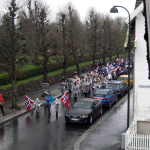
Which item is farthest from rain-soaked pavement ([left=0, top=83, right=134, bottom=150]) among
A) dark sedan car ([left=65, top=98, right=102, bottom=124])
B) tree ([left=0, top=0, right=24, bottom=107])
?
tree ([left=0, top=0, right=24, bottom=107])

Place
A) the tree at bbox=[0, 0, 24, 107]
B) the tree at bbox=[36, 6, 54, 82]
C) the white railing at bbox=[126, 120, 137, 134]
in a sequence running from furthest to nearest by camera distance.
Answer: the tree at bbox=[36, 6, 54, 82] < the tree at bbox=[0, 0, 24, 107] < the white railing at bbox=[126, 120, 137, 134]

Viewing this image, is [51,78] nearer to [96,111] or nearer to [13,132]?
[96,111]

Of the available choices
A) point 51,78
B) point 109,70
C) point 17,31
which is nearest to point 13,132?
point 17,31

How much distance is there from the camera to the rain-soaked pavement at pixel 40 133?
12.4 meters

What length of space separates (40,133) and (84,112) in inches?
127

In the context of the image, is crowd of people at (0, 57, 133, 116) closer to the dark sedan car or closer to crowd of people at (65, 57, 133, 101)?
crowd of people at (65, 57, 133, 101)

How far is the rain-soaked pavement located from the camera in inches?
488

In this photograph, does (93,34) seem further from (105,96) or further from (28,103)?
(28,103)

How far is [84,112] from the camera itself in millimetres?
16156

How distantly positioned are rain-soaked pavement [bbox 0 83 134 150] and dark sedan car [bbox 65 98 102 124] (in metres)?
0.45

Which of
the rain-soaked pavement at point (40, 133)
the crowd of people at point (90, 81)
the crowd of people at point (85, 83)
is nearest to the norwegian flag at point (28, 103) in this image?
the crowd of people at point (85, 83)

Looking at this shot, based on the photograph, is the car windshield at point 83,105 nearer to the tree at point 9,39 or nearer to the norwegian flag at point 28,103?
the norwegian flag at point 28,103

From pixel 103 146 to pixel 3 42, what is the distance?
11.7 m

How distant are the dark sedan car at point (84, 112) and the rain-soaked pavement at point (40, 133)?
0.45 m
